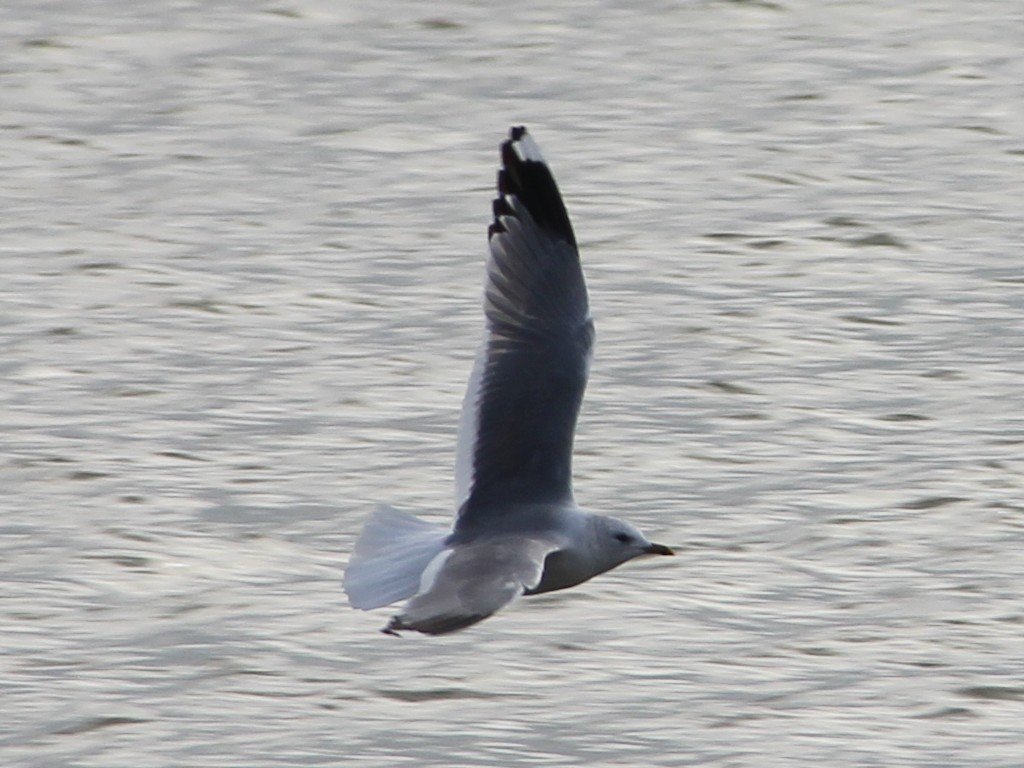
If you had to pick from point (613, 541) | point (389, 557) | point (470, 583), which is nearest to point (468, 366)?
point (613, 541)

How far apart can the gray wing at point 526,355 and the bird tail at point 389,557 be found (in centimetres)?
13

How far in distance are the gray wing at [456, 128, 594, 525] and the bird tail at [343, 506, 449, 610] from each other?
13cm

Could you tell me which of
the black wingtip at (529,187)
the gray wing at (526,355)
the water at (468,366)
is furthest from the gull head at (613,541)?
the water at (468,366)

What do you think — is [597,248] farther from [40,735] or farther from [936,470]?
[40,735]

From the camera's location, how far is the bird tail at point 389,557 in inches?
217

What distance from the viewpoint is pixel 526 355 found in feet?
20.2

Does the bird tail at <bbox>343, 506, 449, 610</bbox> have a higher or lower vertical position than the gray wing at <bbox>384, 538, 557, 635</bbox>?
lower

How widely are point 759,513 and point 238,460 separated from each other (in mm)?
1740

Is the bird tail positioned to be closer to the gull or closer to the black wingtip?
the gull

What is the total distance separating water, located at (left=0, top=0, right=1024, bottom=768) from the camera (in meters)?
7.23

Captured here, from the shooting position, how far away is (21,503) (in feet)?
27.6

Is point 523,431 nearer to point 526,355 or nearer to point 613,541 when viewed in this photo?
point 526,355

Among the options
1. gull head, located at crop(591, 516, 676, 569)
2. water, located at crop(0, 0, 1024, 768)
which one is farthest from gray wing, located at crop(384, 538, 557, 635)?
water, located at crop(0, 0, 1024, 768)

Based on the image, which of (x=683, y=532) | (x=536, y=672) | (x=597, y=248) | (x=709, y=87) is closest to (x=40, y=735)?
(x=536, y=672)
